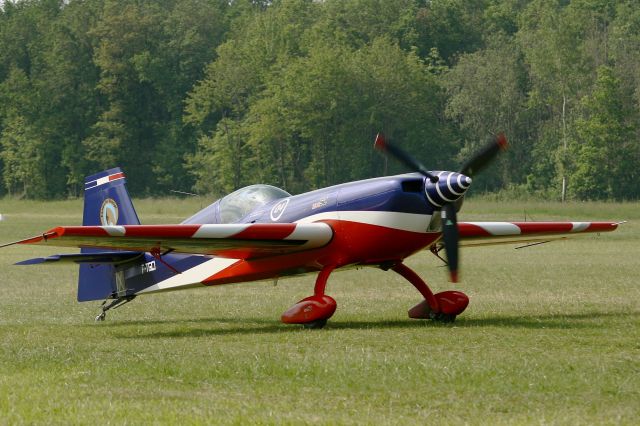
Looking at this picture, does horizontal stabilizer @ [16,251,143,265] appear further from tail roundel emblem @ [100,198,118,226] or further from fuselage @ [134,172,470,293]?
fuselage @ [134,172,470,293]

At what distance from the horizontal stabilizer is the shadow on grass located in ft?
2.93

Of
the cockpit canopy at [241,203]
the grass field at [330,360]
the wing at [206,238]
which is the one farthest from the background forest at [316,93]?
the wing at [206,238]

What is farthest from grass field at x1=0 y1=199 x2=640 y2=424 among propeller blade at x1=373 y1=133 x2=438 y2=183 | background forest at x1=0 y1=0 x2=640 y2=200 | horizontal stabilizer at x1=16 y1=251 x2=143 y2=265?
background forest at x1=0 y1=0 x2=640 y2=200

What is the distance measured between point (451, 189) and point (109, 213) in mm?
5360

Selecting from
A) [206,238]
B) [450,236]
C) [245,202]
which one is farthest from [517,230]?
[206,238]

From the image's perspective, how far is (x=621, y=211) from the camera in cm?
5428

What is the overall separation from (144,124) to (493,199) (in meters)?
→ 36.5

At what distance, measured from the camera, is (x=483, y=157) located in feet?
46.2

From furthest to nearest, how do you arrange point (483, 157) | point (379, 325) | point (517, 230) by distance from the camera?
point (517, 230), point (379, 325), point (483, 157)

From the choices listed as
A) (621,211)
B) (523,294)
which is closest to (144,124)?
(621,211)

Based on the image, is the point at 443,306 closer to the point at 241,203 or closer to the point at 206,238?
the point at 241,203

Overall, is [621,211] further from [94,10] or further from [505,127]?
[94,10]

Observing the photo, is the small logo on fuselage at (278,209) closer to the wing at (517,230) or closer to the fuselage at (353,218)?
the fuselage at (353,218)

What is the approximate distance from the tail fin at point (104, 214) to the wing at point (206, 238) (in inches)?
79.6
